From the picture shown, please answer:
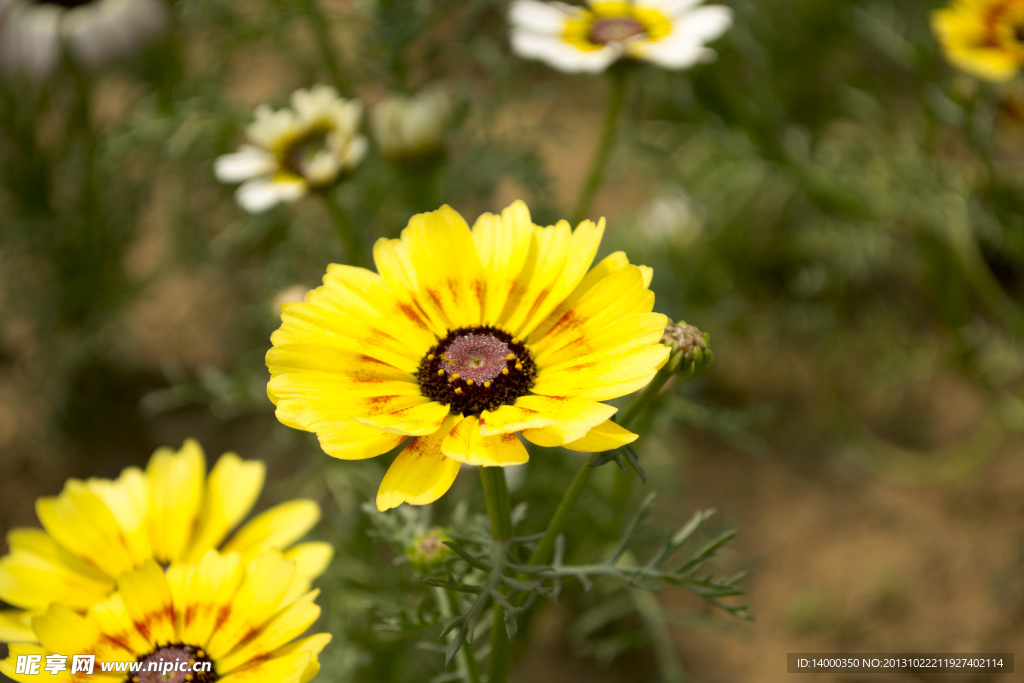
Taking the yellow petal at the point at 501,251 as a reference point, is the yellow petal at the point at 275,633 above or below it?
below

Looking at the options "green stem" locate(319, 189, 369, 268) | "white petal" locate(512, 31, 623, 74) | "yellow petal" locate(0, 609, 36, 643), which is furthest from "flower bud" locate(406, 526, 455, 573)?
"white petal" locate(512, 31, 623, 74)

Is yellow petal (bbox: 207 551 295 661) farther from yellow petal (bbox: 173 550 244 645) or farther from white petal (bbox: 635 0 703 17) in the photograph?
white petal (bbox: 635 0 703 17)

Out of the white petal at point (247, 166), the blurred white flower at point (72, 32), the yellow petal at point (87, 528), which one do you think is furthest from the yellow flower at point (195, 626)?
the blurred white flower at point (72, 32)

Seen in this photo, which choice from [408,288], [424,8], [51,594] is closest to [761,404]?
[424,8]

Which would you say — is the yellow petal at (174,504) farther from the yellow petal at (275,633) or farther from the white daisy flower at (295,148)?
the white daisy flower at (295,148)

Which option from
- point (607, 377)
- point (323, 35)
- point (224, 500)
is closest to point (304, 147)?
point (323, 35)

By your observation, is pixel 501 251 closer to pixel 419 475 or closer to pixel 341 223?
pixel 419 475

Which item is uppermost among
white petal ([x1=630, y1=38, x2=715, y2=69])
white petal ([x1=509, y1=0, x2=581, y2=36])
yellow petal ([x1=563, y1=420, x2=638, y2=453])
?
white petal ([x1=509, y1=0, x2=581, y2=36])
